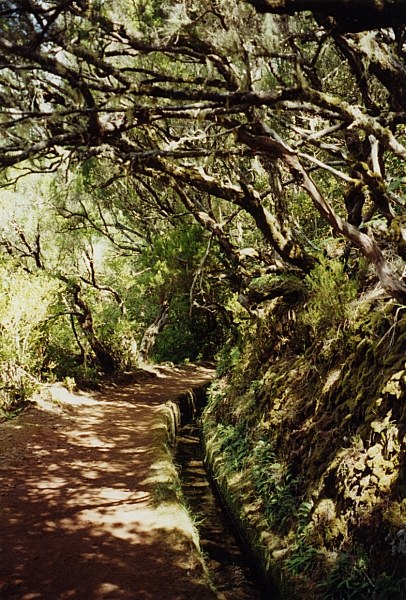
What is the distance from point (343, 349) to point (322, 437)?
48.0 inches

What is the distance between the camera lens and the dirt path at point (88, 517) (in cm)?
457

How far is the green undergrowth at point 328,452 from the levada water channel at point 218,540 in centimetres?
31

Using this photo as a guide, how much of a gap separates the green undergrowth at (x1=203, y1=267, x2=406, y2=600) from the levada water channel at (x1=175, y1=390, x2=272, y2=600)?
0.31 metres

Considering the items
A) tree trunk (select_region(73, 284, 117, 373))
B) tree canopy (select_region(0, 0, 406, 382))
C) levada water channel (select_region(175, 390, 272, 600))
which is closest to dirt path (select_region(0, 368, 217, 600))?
levada water channel (select_region(175, 390, 272, 600))

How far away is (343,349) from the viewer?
21.9ft

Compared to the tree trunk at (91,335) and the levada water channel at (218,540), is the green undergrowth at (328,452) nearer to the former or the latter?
the levada water channel at (218,540)

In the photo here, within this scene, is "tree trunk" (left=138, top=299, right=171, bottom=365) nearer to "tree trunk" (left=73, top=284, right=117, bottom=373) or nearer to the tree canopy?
"tree trunk" (left=73, top=284, right=117, bottom=373)

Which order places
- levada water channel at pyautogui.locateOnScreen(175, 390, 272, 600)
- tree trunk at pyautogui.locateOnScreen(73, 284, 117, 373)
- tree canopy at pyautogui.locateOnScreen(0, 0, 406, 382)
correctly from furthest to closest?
tree trunk at pyautogui.locateOnScreen(73, 284, 117, 373), levada water channel at pyautogui.locateOnScreen(175, 390, 272, 600), tree canopy at pyautogui.locateOnScreen(0, 0, 406, 382)

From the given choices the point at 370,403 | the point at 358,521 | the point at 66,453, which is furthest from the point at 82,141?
the point at 66,453

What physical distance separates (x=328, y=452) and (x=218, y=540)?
2.30 meters

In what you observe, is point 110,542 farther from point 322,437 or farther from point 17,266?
point 17,266

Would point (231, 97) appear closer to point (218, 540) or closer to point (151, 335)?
point (218, 540)

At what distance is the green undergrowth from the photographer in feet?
14.6

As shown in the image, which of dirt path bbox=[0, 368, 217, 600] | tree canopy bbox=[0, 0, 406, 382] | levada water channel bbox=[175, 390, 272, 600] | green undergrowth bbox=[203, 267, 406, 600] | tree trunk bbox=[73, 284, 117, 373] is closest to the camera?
tree canopy bbox=[0, 0, 406, 382]
